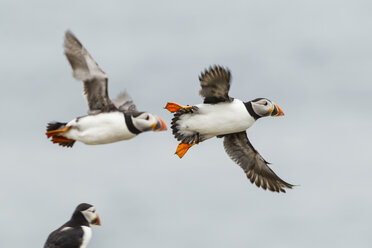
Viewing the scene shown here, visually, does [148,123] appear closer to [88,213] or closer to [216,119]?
[216,119]

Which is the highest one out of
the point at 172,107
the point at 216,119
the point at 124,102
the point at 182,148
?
the point at 124,102

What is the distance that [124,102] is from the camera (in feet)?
54.1

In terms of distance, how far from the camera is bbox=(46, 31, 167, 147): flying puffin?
48.0ft

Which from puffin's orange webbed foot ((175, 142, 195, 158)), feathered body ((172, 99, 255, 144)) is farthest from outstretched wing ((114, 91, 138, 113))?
puffin's orange webbed foot ((175, 142, 195, 158))

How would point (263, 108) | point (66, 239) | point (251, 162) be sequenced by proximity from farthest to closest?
point (251, 162) < point (263, 108) < point (66, 239)

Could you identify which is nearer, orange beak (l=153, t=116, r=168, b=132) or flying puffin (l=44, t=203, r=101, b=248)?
orange beak (l=153, t=116, r=168, b=132)

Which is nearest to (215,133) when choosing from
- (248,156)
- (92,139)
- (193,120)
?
(193,120)

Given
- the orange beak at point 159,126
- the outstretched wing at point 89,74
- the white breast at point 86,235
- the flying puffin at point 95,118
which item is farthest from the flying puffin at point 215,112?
the white breast at point 86,235

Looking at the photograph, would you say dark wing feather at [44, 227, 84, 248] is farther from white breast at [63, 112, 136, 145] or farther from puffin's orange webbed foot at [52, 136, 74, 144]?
white breast at [63, 112, 136, 145]

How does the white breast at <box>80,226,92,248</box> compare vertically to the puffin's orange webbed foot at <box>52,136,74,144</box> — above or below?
below

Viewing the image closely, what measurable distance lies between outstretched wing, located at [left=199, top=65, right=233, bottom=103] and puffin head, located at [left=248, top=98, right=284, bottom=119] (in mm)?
515

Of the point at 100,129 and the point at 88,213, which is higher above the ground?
the point at 100,129

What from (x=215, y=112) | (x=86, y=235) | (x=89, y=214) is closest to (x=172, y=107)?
(x=215, y=112)

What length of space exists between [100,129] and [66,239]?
75.0 inches
